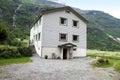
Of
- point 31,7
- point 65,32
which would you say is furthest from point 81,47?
point 31,7

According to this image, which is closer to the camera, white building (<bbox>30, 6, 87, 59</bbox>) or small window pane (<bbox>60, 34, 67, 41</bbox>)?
white building (<bbox>30, 6, 87, 59</bbox>)

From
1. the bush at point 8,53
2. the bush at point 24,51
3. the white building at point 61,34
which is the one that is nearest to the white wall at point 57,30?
the white building at point 61,34

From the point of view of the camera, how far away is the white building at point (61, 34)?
34844mm

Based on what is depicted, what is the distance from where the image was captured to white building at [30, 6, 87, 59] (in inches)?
1372

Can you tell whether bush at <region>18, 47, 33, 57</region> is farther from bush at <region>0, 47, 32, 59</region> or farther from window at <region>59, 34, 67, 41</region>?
window at <region>59, 34, 67, 41</region>

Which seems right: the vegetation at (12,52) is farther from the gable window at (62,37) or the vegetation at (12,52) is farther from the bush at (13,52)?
the gable window at (62,37)

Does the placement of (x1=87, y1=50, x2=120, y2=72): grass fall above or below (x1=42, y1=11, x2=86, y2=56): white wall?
below

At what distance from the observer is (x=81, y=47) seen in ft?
133

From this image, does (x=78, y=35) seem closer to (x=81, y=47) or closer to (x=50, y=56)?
(x=81, y=47)

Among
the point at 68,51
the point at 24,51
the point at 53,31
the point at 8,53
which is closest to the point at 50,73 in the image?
the point at 8,53

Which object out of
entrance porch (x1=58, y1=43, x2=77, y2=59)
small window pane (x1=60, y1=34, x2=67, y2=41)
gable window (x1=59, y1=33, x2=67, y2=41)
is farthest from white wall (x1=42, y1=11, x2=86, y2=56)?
entrance porch (x1=58, y1=43, x2=77, y2=59)

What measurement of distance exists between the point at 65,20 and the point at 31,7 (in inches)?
6482

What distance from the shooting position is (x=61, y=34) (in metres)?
37.2

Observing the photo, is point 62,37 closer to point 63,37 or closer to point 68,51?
point 63,37
